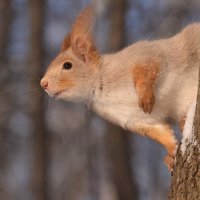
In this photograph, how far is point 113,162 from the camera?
707 cm

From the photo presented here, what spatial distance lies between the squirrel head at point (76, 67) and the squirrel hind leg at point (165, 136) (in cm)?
33

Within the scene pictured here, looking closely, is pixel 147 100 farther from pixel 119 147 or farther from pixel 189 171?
pixel 119 147

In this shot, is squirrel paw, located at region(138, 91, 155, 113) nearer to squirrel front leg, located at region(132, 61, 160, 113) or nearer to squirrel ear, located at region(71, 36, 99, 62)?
squirrel front leg, located at region(132, 61, 160, 113)

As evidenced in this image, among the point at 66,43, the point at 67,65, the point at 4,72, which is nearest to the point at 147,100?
Result: the point at 67,65

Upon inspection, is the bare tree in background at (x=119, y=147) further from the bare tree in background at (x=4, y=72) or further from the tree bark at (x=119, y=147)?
the bare tree in background at (x=4, y=72)

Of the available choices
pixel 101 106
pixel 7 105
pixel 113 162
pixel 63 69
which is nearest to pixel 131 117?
pixel 101 106

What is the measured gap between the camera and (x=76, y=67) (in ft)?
9.91

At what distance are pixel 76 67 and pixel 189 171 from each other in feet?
3.09

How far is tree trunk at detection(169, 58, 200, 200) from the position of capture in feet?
7.39

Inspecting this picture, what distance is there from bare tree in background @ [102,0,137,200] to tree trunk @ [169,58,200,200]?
414 cm

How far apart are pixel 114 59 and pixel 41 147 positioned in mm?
4657

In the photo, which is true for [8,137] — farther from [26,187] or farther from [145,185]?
[145,185]

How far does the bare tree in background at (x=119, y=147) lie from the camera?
6742 millimetres

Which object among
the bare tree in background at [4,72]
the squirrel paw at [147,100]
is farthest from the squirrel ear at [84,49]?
the bare tree in background at [4,72]
